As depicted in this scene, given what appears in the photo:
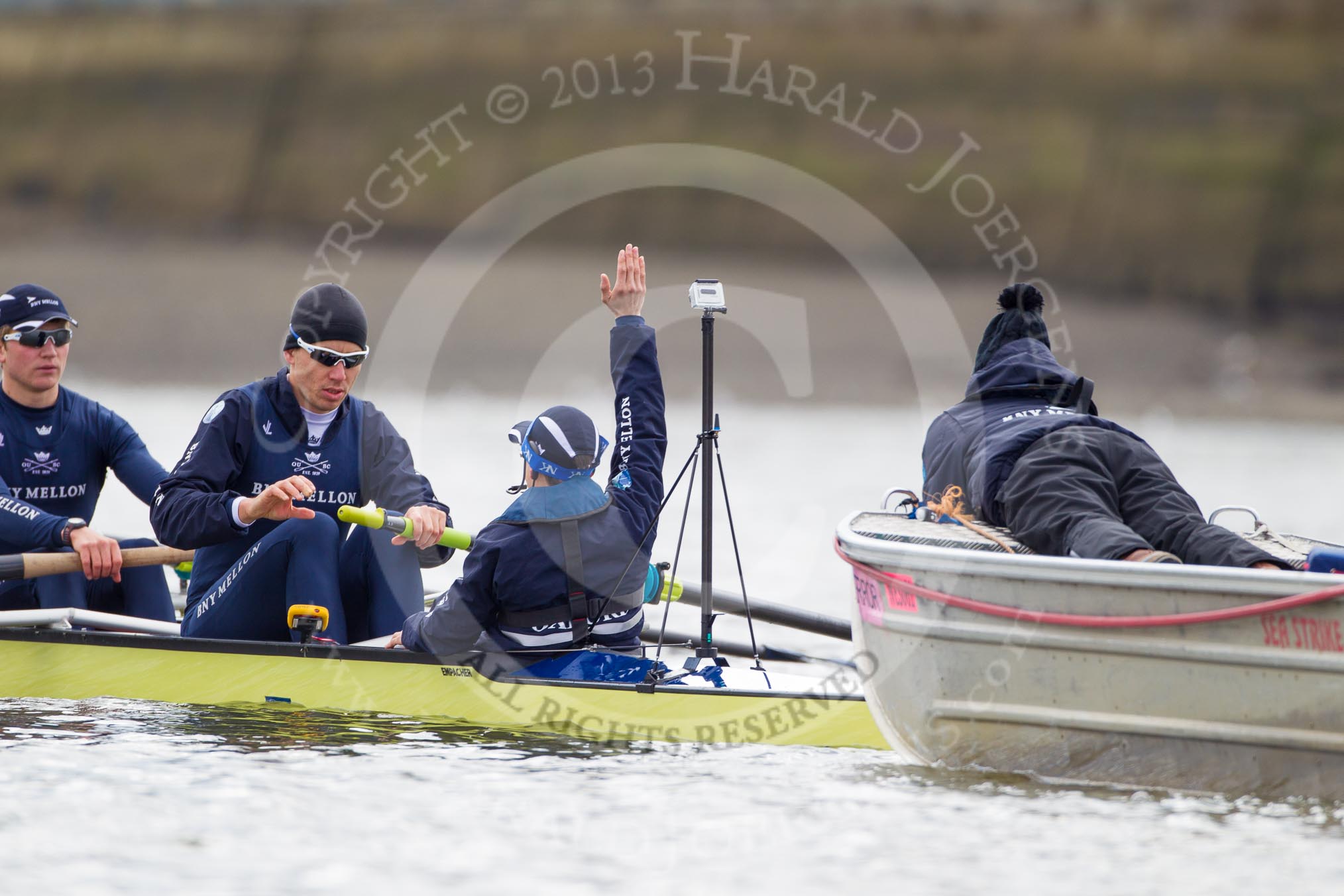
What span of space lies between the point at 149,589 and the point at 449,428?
2332cm

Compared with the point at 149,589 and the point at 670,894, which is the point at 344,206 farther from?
the point at 670,894

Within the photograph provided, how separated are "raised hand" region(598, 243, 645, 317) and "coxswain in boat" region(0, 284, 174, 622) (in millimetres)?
2491

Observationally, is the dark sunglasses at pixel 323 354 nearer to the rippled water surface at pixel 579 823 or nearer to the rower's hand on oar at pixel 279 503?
the rower's hand on oar at pixel 279 503

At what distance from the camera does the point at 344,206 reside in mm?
56844

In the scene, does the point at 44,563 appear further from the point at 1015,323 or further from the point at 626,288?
the point at 1015,323

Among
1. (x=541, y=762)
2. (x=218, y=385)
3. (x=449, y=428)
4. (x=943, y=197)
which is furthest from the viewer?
(x=943, y=197)

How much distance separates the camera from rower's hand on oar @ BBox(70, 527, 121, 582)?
20.4 ft

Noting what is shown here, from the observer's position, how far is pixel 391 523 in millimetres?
5613

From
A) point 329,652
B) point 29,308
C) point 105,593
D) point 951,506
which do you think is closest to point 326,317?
point 329,652

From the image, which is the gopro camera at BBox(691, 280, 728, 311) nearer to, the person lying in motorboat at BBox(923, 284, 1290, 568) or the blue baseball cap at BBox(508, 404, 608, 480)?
the blue baseball cap at BBox(508, 404, 608, 480)

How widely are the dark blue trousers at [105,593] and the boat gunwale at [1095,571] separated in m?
3.69

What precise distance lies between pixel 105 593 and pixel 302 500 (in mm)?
1462

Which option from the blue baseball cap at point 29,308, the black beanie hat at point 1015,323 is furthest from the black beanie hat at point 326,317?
the black beanie hat at point 1015,323

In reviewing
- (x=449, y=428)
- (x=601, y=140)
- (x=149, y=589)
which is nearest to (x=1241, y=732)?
(x=149, y=589)
